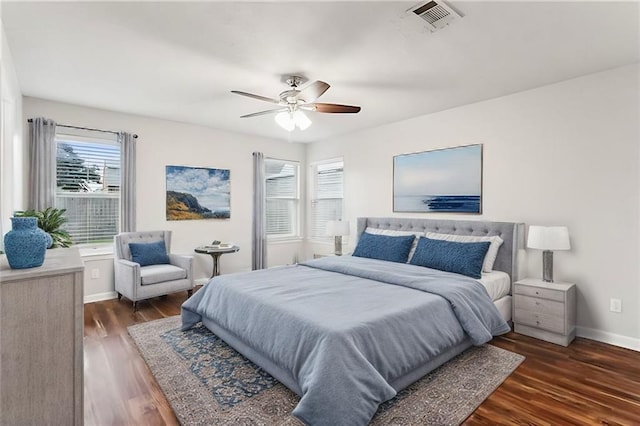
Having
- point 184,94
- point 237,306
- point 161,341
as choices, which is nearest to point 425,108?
point 184,94

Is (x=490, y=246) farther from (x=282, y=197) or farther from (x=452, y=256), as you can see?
(x=282, y=197)

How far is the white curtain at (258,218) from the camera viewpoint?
590 centimetres

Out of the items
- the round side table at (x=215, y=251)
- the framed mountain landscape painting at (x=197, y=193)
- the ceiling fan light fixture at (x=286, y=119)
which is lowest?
the round side table at (x=215, y=251)

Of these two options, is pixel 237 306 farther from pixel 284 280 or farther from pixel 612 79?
pixel 612 79

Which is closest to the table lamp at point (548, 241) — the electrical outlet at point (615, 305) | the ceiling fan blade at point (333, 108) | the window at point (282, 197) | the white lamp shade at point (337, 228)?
the electrical outlet at point (615, 305)

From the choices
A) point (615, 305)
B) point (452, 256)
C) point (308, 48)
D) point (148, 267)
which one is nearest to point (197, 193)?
point (148, 267)

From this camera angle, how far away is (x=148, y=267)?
441 cm

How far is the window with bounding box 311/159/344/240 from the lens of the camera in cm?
607

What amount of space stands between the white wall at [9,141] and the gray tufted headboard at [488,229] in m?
4.27

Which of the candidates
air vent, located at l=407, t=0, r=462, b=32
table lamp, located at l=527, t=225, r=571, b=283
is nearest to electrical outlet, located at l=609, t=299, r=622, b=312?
table lamp, located at l=527, t=225, r=571, b=283

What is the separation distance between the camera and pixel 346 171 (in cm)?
584

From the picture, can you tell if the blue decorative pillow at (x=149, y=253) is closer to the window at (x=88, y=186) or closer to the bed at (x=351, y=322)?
the window at (x=88, y=186)

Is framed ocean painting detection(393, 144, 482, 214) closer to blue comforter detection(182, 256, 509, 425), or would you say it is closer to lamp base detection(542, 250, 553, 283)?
lamp base detection(542, 250, 553, 283)

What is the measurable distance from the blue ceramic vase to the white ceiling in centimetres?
153
